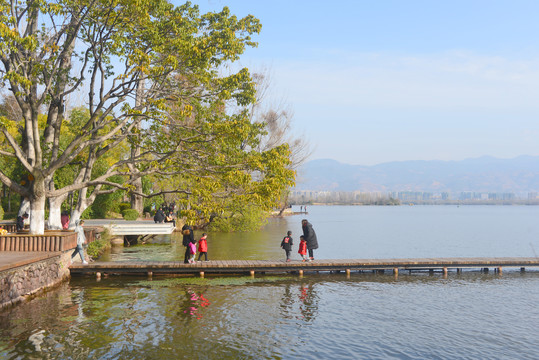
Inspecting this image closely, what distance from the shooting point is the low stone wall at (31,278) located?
1673cm

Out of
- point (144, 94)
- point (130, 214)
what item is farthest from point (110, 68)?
point (130, 214)

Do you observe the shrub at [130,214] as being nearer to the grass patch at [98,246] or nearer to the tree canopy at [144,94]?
the grass patch at [98,246]

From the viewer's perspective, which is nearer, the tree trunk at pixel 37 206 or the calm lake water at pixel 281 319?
the calm lake water at pixel 281 319

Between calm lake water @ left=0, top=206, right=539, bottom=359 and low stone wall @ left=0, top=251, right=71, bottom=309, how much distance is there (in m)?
0.55

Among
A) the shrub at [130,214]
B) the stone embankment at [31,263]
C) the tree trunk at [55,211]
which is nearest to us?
the stone embankment at [31,263]

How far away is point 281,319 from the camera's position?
54.3 ft

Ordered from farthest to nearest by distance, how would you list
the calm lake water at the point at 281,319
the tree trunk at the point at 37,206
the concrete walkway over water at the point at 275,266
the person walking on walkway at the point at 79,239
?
1. the concrete walkway over water at the point at 275,266
2. the person walking on walkway at the point at 79,239
3. the tree trunk at the point at 37,206
4. the calm lake water at the point at 281,319

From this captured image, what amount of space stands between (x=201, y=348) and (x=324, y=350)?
3.37 m

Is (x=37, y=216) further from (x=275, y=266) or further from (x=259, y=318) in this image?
(x=259, y=318)

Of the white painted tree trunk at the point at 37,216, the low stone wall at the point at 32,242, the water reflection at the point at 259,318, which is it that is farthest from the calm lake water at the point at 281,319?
the white painted tree trunk at the point at 37,216

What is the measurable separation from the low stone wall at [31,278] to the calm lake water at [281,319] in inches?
21.8

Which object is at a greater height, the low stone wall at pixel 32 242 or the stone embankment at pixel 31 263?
the low stone wall at pixel 32 242

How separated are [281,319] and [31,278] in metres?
9.68

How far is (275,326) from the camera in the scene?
1567 centimetres
